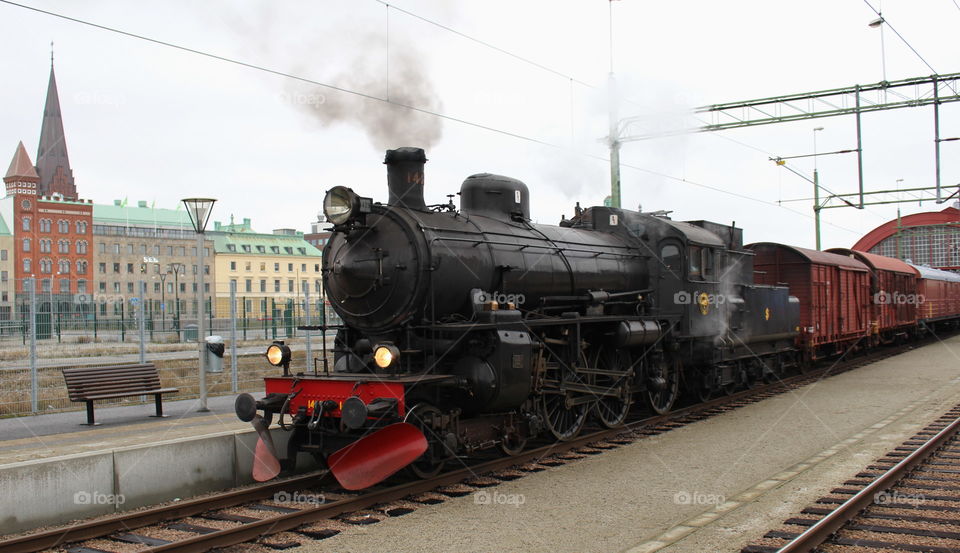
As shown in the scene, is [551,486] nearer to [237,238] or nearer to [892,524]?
[892,524]

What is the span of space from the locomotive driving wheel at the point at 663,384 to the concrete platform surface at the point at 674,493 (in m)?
0.79

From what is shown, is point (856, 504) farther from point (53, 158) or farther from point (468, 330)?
point (53, 158)

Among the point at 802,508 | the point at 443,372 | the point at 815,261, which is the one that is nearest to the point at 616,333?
the point at 443,372

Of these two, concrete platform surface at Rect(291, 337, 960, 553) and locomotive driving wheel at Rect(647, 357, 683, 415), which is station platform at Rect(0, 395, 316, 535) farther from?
locomotive driving wheel at Rect(647, 357, 683, 415)

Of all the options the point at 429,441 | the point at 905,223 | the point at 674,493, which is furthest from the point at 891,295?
the point at 905,223

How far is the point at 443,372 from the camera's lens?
862 cm

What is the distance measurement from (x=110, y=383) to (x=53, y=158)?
A: 91.7m

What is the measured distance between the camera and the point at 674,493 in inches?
300

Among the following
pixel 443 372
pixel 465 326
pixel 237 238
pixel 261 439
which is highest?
pixel 237 238

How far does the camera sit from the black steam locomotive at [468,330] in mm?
7867

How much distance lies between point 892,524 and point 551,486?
10.5 feet

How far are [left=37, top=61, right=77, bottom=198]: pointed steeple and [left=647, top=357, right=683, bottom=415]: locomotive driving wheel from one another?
90210 millimetres

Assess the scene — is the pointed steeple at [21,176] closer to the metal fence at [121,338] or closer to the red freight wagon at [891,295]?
the metal fence at [121,338]

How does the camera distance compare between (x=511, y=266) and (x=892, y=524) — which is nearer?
(x=892, y=524)
